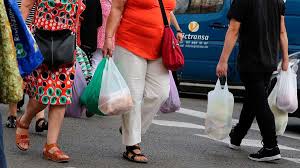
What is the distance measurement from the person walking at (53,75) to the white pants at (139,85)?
432 mm

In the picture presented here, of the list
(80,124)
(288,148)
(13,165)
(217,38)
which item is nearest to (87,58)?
(80,124)

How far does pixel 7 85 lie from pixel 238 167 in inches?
132

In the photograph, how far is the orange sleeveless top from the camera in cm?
684

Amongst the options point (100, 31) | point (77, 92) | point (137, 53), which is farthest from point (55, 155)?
point (100, 31)

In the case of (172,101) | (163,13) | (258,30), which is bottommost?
(172,101)

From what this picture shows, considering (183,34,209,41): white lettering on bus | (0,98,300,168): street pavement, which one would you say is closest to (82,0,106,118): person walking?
(0,98,300,168): street pavement

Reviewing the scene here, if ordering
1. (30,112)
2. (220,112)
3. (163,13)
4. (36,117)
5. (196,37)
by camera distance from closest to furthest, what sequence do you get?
(163,13) → (30,112) → (220,112) → (36,117) → (196,37)

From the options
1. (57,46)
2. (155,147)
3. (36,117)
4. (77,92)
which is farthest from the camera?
(36,117)

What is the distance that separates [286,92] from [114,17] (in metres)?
1.99

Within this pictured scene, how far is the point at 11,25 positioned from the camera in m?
4.42

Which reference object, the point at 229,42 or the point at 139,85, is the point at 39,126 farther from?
the point at 229,42

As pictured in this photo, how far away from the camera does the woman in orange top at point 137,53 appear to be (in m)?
6.84

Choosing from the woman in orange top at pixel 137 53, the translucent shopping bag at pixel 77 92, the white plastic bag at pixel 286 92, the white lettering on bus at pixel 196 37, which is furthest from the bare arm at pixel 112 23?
the white lettering on bus at pixel 196 37

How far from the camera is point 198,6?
545 inches
